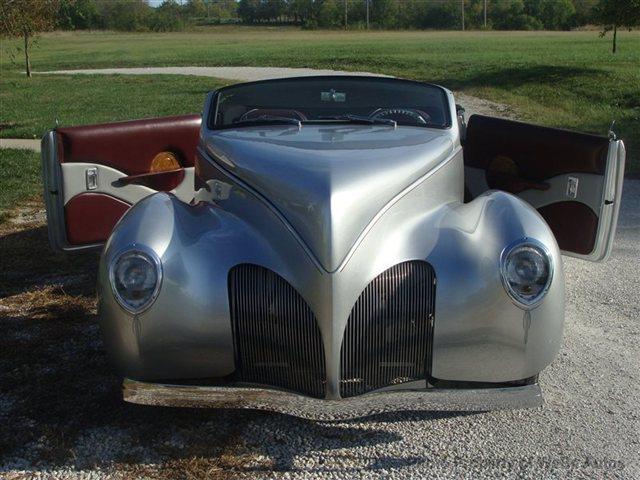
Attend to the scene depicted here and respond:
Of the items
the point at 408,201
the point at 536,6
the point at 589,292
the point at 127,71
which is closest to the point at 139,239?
the point at 408,201

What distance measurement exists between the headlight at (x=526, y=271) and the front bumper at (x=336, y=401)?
1.27ft

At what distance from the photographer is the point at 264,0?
89.4 meters

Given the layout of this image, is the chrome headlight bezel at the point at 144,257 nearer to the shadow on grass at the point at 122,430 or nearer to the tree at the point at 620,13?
the shadow on grass at the point at 122,430

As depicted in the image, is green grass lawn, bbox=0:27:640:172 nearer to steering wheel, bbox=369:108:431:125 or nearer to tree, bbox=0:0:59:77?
tree, bbox=0:0:59:77

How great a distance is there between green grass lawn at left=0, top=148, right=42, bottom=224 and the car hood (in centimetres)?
462

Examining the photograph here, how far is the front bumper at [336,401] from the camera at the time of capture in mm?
3393

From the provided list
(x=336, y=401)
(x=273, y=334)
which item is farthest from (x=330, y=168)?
(x=336, y=401)

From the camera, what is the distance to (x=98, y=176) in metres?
5.42

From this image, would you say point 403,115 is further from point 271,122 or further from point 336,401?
point 336,401

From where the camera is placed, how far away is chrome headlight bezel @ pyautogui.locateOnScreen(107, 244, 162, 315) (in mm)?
3561

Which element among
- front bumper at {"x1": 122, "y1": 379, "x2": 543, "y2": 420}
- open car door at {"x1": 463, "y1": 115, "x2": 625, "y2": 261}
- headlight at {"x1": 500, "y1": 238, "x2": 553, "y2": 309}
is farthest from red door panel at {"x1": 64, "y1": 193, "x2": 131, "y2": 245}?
headlight at {"x1": 500, "y1": 238, "x2": 553, "y2": 309}

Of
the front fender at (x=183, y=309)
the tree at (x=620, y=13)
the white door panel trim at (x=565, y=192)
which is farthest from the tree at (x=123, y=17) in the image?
the front fender at (x=183, y=309)

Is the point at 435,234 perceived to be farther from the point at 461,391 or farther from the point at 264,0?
the point at 264,0

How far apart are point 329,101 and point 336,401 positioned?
8.00ft
